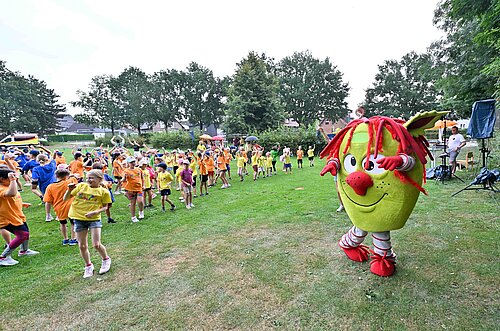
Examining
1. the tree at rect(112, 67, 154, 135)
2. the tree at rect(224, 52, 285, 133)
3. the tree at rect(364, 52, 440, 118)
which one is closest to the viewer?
the tree at rect(224, 52, 285, 133)

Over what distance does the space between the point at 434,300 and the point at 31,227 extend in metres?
8.99

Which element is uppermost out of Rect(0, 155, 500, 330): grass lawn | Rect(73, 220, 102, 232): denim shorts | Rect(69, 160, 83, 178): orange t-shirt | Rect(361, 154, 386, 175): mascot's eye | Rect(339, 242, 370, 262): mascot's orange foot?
Rect(361, 154, 386, 175): mascot's eye

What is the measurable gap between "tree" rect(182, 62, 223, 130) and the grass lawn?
5106 centimetres

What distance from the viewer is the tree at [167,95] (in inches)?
2215

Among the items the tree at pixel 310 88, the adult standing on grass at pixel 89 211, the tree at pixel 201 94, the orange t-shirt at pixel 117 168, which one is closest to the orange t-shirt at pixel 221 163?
the orange t-shirt at pixel 117 168

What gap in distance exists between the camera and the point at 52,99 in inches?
2441

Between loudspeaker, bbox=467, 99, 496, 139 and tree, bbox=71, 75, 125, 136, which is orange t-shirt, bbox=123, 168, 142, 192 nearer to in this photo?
loudspeaker, bbox=467, 99, 496, 139

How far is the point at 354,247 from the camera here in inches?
189

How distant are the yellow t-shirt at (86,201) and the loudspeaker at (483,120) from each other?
1070cm

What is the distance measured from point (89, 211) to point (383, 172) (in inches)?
177

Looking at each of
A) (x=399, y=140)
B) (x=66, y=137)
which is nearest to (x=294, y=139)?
(x=399, y=140)

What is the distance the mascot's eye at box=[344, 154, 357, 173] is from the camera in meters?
4.17

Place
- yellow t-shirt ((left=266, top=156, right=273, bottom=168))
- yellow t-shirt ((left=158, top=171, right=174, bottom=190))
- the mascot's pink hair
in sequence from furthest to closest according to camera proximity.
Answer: yellow t-shirt ((left=266, top=156, right=273, bottom=168)) < yellow t-shirt ((left=158, top=171, right=174, bottom=190)) < the mascot's pink hair

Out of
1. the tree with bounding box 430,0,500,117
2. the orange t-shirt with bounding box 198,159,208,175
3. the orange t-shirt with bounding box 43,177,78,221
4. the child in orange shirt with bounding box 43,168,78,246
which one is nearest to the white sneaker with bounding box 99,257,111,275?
the child in orange shirt with bounding box 43,168,78,246
